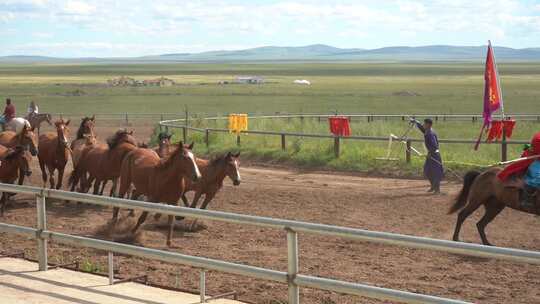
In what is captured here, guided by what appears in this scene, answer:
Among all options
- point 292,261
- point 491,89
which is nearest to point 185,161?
point 292,261

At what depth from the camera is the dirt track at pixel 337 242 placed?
9.29 meters

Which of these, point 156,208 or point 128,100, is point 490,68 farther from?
point 128,100

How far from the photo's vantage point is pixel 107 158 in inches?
601

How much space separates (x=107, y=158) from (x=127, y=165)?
1579mm

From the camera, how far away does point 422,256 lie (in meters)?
11.1

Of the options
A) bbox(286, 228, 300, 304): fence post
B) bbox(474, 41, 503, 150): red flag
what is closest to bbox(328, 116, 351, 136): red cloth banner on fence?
bbox(474, 41, 503, 150): red flag

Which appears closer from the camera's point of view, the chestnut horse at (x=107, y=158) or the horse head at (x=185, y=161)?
the horse head at (x=185, y=161)

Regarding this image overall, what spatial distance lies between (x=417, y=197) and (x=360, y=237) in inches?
450

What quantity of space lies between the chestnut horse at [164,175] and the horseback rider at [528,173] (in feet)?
15.2

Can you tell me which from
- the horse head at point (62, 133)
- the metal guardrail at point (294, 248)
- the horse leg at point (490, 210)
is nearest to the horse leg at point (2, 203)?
the horse head at point (62, 133)

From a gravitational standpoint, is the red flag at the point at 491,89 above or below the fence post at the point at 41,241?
above

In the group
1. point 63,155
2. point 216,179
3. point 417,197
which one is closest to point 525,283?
point 216,179

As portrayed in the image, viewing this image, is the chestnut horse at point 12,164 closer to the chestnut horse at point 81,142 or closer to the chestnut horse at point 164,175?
the chestnut horse at point 81,142

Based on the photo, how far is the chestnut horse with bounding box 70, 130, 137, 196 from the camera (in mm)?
15039
